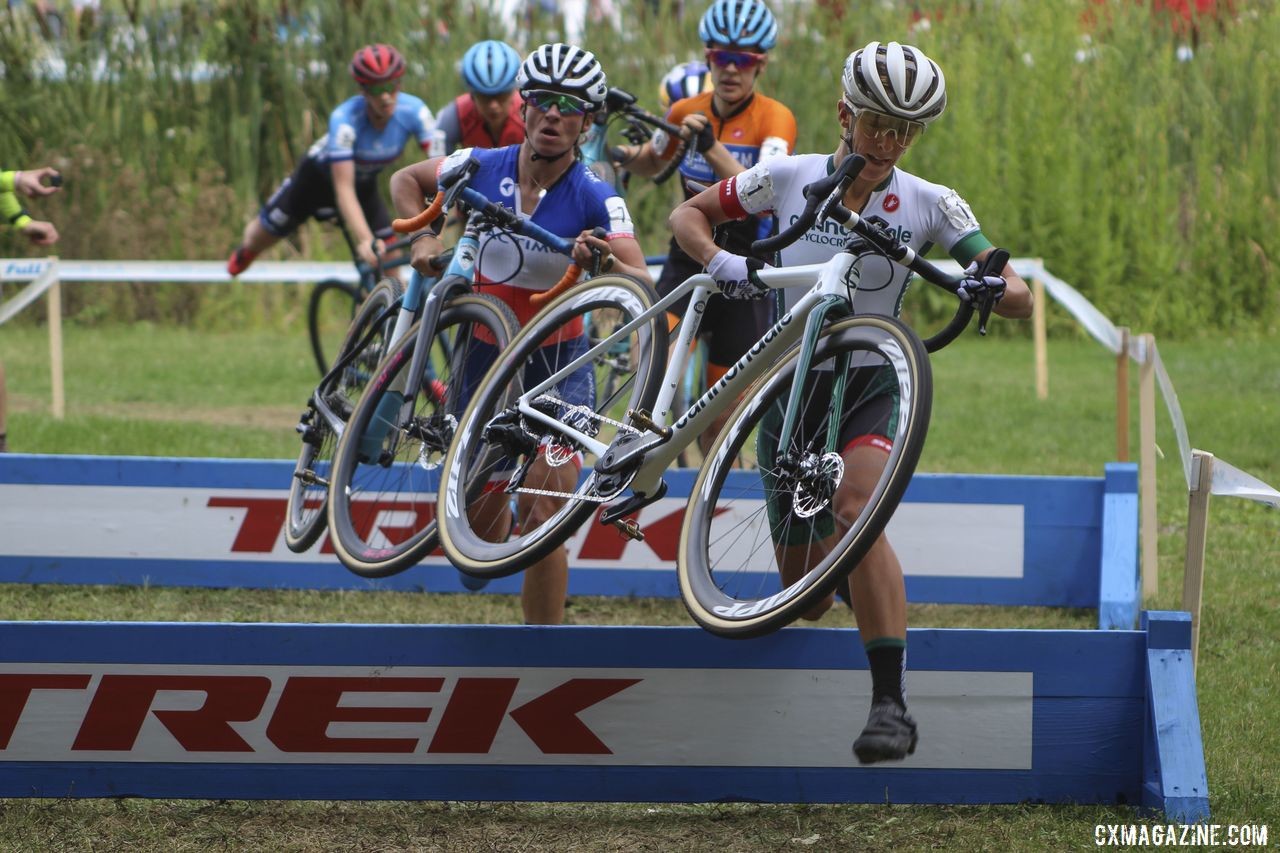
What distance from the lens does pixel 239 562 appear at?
7660 millimetres

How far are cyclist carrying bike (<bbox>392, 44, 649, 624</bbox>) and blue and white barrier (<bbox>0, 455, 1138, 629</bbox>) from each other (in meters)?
1.63

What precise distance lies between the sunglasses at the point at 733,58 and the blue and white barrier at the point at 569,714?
140 inches

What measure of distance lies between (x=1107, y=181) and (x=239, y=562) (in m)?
11.9

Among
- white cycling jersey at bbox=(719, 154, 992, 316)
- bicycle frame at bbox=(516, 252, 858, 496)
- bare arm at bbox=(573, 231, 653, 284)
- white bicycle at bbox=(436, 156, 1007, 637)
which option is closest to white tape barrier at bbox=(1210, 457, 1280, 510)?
white cycling jersey at bbox=(719, 154, 992, 316)

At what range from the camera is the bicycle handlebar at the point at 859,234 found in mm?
4477

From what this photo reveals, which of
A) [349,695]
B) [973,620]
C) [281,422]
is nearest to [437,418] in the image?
[349,695]

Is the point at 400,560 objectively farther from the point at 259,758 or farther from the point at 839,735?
the point at 839,735

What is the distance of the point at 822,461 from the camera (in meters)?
4.52

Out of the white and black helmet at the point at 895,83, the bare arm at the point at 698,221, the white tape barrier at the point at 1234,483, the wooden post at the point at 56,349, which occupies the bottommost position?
the wooden post at the point at 56,349

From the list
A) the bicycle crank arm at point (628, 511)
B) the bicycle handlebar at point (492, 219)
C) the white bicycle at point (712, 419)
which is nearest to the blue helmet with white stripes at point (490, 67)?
the bicycle handlebar at point (492, 219)

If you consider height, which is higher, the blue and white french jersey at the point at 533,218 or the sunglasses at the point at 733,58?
the sunglasses at the point at 733,58

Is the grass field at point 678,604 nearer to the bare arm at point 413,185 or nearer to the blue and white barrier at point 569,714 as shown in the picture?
the blue and white barrier at point 569,714

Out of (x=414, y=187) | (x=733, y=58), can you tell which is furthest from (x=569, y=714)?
(x=733, y=58)

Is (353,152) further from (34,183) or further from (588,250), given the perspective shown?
(588,250)
